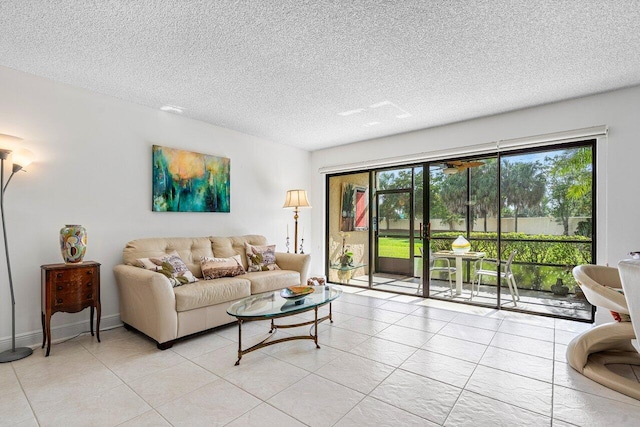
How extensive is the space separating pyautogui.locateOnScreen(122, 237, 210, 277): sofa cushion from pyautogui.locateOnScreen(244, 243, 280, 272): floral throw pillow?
498mm

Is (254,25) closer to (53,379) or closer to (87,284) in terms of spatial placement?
(87,284)

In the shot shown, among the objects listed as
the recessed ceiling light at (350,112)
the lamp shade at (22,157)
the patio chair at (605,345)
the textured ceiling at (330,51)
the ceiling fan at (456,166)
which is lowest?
the patio chair at (605,345)

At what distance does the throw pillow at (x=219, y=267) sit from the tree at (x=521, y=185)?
355cm

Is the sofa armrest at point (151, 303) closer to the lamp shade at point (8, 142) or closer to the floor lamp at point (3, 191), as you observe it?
the floor lamp at point (3, 191)

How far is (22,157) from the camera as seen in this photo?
9.08ft

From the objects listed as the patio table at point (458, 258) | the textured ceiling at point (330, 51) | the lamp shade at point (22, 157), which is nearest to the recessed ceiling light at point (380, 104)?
the textured ceiling at point (330, 51)

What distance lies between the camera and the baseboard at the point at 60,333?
2.81 m

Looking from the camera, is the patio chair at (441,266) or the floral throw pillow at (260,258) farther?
the patio chair at (441,266)

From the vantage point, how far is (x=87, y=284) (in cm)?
288

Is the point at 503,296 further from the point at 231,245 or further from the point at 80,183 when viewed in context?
the point at 80,183

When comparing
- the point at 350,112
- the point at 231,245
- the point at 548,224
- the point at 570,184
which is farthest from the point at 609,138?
the point at 231,245

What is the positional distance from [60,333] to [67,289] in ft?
2.02

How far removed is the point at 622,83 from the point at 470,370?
126 inches

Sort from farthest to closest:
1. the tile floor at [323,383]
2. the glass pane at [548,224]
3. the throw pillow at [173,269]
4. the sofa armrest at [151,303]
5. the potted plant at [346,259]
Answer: the potted plant at [346,259]
the glass pane at [548,224]
the throw pillow at [173,269]
the sofa armrest at [151,303]
the tile floor at [323,383]
